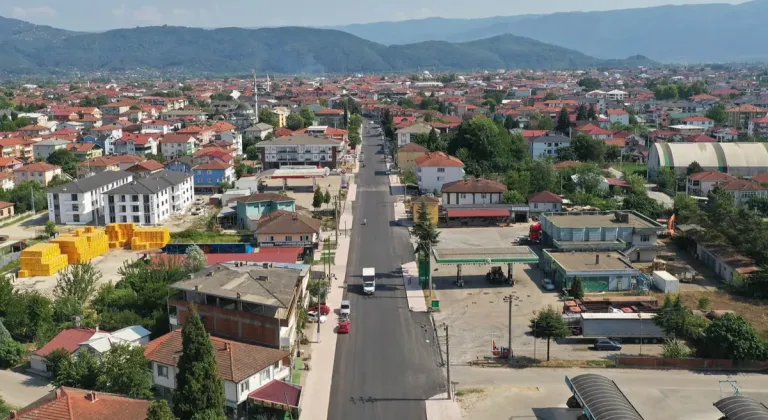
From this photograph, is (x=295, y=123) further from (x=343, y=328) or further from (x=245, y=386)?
(x=245, y=386)

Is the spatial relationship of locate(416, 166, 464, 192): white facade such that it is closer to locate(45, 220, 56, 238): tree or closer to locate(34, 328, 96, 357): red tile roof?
locate(45, 220, 56, 238): tree

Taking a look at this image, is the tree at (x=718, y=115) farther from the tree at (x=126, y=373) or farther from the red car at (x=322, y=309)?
the tree at (x=126, y=373)

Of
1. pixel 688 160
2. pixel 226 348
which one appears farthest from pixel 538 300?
pixel 688 160

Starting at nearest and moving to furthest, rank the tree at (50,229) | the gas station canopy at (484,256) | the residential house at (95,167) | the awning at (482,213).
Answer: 1. the gas station canopy at (484,256)
2. the tree at (50,229)
3. the awning at (482,213)
4. the residential house at (95,167)

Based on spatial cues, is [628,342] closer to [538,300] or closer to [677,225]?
[538,300]

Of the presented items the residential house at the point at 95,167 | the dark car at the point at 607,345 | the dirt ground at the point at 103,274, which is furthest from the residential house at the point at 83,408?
the residential house at the point at 95,167

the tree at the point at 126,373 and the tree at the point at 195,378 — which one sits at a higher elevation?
the tree at the point at 195,378
